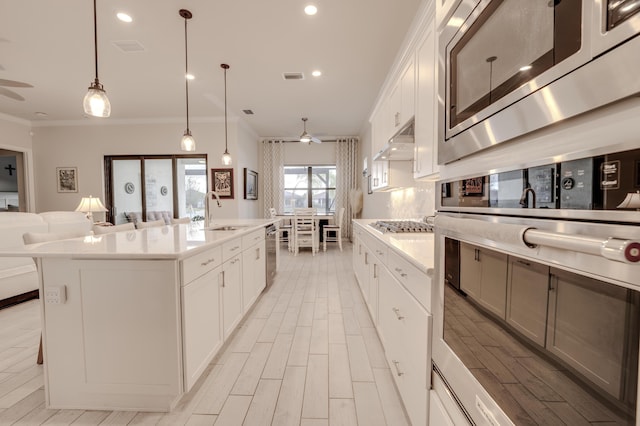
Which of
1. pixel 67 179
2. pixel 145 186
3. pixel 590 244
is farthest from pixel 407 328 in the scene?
pixel 67 179

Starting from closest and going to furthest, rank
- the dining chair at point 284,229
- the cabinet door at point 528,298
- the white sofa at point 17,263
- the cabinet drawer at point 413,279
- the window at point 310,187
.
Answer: the cabinet door at point 528,298
the cabinet drawer at point 413,279
the white sofa at point 17,263
the dining chair at point 284,229
the window at point 310,187

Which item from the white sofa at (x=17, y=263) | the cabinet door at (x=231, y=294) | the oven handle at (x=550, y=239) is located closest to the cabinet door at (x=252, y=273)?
the cabinet door at (x=231, y=294)

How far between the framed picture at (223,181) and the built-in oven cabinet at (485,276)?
562 centimetres

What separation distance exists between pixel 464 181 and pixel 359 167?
6.76 metres

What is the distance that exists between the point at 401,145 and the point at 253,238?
1760 mm

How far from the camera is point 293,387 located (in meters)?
1.68

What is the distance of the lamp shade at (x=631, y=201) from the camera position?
13.3 inches

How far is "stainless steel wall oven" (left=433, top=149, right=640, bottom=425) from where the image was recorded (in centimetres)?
36

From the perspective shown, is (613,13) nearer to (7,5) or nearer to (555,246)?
(555,246)

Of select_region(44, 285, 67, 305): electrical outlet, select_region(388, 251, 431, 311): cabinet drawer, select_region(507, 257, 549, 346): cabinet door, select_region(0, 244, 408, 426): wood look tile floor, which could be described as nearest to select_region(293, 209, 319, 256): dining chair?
select_region(0, 244, 408, 426): wood look tile floor

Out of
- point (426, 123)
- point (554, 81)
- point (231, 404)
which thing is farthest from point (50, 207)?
point (554, 81)

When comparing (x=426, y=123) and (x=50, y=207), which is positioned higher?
(x=426, y=123)

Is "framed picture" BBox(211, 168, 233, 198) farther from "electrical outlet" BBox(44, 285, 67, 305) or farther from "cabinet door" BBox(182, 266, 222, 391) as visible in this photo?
"electrical outlet" BBox(44, 285, 67, 305)

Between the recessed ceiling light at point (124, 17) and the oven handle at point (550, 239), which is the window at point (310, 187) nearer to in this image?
the recessed ceiling light at point (124, 17)
